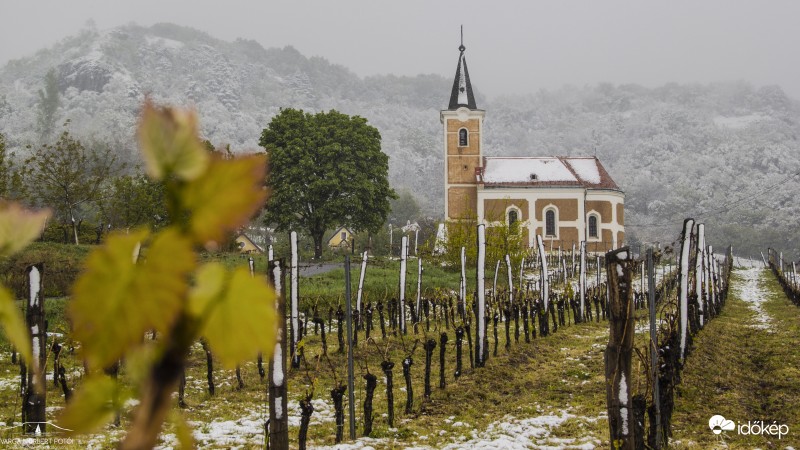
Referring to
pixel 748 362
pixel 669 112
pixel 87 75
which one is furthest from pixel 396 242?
pixel 669 112

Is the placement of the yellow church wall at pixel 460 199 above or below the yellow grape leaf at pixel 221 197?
above

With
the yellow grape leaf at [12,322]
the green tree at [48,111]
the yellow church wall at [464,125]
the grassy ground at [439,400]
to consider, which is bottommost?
the grassy ground at [439,400]

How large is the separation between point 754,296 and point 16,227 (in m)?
24.4

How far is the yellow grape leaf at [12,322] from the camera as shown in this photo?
0.25 meters

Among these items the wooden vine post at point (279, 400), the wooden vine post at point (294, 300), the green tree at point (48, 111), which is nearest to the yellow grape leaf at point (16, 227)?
the wooden vine post at point (279, 400)

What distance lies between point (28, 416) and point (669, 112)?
13993 centimetres

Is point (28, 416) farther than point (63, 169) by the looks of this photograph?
No

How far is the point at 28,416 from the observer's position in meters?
5.05

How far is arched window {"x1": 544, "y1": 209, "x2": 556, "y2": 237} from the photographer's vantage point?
38.0 metres

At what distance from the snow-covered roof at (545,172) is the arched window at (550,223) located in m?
1.87

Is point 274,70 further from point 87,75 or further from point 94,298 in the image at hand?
point 94,298

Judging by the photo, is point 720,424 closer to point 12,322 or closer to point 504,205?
point 12,322

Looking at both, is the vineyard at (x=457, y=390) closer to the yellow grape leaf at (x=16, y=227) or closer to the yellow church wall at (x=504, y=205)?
the yellow grape leaf at (x=16, y=227)

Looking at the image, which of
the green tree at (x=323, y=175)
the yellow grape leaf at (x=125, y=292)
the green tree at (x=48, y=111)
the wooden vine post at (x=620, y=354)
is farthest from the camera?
the green tree at (x=48, y=111)
